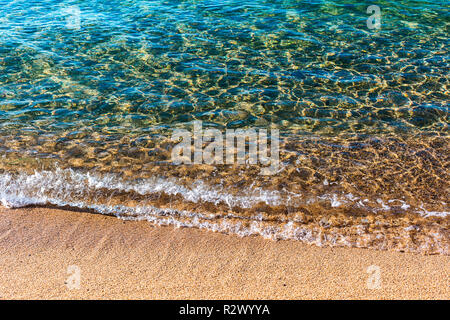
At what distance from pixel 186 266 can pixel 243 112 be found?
13.9ft

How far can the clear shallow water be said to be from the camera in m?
5.46

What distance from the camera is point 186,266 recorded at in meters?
4.48

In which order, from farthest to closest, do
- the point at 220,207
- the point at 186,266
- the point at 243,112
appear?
1. the point at 243,112
2. the point at 220,207
3. the point at 186,266

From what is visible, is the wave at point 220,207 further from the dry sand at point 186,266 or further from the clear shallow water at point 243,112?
the dry sand at point 186,266

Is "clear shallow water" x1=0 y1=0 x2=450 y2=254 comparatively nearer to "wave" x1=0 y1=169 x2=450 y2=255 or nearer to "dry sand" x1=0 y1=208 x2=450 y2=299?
"wave" x1=0 y1=169 x2=450 y2=255

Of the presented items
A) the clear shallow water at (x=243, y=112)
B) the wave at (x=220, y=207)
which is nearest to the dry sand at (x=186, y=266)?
the wave at (x=220, y=207)

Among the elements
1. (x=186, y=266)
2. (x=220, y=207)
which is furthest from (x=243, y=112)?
(x=186, y=266)

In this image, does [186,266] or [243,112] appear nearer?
[186,266]

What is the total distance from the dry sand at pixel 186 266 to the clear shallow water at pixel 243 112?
1.03 ft

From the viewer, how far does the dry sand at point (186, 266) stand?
162 inches

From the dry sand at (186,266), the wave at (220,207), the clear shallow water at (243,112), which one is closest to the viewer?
the dry sand at (186,266)

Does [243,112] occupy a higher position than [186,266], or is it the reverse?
[243,112]

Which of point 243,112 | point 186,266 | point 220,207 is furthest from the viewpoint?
point 243,112

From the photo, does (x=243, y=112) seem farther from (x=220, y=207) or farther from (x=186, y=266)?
(x=186, y=266)
